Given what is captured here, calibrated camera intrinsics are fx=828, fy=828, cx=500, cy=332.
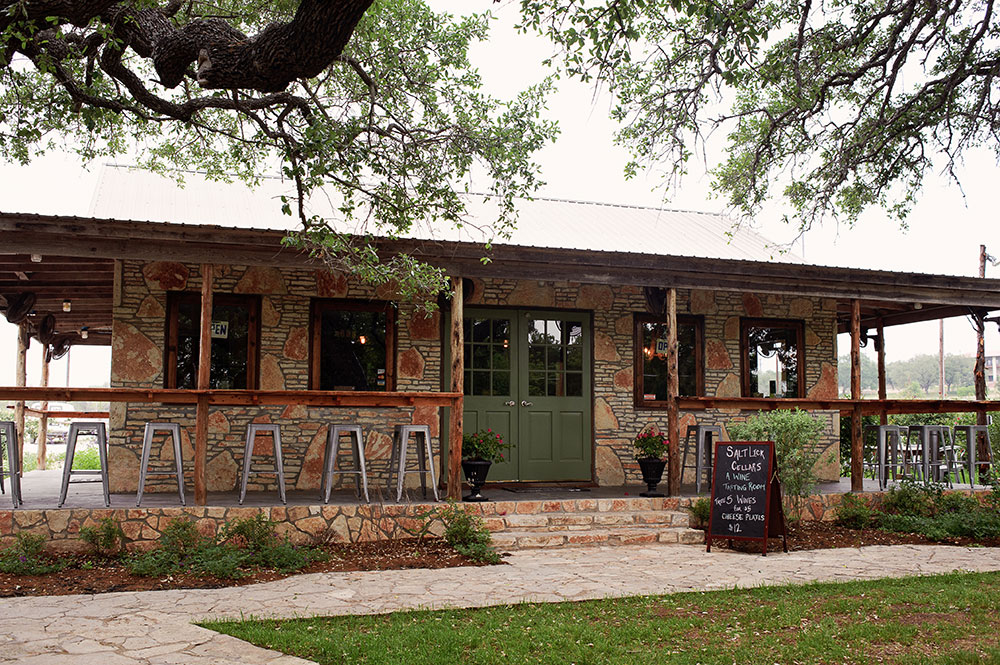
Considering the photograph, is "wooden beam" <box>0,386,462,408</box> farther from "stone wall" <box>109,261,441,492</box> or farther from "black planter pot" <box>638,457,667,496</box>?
"black planter pot" <box>638,457,667,496</box>

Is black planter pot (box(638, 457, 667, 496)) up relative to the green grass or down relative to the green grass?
up

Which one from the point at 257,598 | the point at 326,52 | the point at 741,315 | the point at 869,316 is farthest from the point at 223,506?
the point at 869,316

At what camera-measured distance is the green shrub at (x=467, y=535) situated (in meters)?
7.35

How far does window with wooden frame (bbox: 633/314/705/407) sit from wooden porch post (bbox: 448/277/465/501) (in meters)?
3.12

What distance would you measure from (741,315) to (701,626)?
6.81 metres

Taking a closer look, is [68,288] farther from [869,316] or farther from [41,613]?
[869,316]

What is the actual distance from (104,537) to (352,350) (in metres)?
3.58

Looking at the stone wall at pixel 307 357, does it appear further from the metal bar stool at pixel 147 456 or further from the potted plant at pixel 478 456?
the metal bar stool at pixel 147 456

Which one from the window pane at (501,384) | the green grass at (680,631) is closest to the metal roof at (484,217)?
the window pane at (501,384)

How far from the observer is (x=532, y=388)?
10398 millimetres

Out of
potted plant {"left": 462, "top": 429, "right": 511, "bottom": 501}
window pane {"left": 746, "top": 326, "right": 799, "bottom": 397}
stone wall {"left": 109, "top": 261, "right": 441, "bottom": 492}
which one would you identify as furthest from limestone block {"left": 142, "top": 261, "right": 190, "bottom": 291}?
window pane {"left": 746, "top": 326, "right": 799, "bottom": 397}

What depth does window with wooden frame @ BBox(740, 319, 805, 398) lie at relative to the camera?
449 inches

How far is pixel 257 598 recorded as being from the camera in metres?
5.84

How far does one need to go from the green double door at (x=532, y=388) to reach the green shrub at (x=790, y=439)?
259cm
